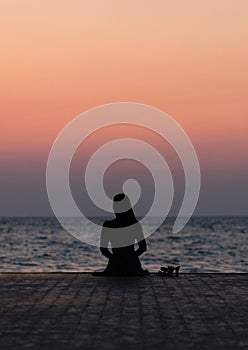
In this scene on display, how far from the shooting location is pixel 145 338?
1171 centimetres

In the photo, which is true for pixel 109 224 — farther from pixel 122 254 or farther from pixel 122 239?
pixel 122 254

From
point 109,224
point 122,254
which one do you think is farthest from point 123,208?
point 122,254

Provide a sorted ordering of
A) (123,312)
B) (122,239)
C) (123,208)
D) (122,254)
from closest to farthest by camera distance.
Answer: (123,312) → (122,254) → (122,239) → (123,208)

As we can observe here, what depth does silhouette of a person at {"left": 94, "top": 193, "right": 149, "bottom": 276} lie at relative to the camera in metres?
20.8

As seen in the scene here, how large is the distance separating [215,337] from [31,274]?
32.5ft

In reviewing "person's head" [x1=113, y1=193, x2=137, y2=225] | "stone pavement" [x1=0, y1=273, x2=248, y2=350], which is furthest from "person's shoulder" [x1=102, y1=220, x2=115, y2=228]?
"stone pavement" [x1=0, y1=273, x2=248, y2=350]

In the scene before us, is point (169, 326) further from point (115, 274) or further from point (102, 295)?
point (115, 274)

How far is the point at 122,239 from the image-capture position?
68.4ft

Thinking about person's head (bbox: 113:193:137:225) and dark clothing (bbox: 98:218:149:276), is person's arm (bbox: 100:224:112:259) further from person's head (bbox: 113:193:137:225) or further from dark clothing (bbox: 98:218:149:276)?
person's head (bbox: 113:193:137:225)

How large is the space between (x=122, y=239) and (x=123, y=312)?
664 centimetres

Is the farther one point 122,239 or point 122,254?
point 122,239

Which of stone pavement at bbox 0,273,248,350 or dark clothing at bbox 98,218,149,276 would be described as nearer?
stone pavement at bbox 0,273,248,350

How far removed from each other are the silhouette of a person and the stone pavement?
1.44 ft

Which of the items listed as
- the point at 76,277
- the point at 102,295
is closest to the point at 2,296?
the point at 102,295
